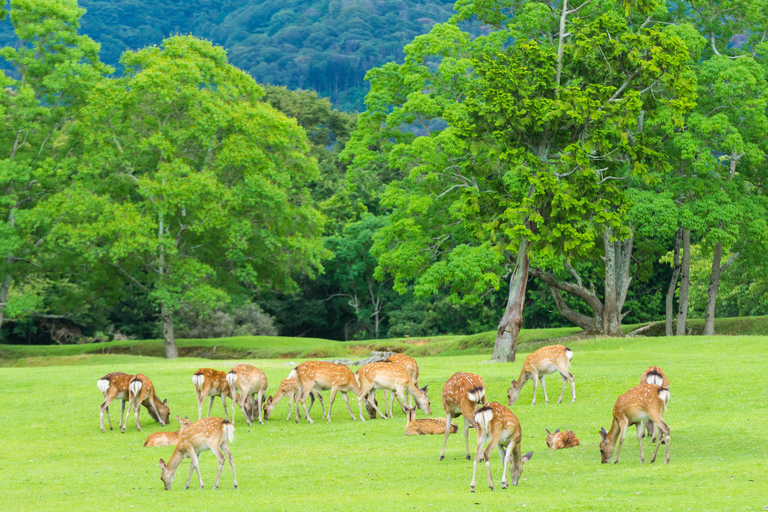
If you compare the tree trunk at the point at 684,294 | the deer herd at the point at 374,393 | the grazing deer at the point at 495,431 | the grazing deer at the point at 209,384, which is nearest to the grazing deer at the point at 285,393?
the deer herd at the point at 374,393

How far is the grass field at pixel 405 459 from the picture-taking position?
30.8 feet

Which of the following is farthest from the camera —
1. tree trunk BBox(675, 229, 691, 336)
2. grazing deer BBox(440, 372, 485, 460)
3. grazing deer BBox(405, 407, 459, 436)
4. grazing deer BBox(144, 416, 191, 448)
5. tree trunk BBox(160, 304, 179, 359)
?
tree trunk BBox(160, 304, 179, 359)

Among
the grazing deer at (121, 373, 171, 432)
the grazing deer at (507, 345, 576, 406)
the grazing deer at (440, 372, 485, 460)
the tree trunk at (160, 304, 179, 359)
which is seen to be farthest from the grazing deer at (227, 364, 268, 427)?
the tree trunk at (160, 304, 179, 359)

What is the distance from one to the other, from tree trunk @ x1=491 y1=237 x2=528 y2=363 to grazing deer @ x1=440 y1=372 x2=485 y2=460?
1261 centimetres

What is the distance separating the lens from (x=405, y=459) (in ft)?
40.7

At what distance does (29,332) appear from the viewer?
167 ft

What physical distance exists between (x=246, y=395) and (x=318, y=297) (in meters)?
44.4

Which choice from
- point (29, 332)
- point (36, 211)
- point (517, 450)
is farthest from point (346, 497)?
point (29, 332)

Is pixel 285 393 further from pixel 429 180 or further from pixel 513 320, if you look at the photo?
pixel 429 180

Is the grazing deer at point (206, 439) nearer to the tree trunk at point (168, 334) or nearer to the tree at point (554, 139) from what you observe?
the tree at point (554, 139)

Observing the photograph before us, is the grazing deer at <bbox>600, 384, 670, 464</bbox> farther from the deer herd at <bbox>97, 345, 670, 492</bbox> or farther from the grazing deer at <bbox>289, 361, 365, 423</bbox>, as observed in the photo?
the grazing deer at <bbox>289, 361, 365, 423</bbox>

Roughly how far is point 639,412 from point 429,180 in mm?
21646

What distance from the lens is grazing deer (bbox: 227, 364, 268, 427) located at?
16625 mm

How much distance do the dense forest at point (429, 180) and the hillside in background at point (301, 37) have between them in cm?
11757
